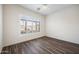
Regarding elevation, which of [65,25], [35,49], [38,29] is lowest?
[35,49]

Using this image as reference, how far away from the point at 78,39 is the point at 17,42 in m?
2.72

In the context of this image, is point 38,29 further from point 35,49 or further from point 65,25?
point 65,25

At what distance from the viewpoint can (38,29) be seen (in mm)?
2260

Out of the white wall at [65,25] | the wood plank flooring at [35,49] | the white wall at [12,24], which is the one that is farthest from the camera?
the white wall at [65,25]

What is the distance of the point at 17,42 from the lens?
7.11 feet

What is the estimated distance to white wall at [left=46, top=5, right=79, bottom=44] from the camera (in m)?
2.88

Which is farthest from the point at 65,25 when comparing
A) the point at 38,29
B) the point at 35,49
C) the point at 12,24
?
the point at 12,24

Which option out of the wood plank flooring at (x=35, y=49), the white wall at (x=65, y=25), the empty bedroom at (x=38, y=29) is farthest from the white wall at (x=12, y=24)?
the white wall at (x=65, y=25)

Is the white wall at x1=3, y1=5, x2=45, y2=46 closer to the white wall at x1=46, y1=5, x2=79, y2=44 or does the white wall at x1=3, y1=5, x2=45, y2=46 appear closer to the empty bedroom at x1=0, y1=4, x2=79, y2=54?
the empty bedroom at x1=0, y1=4, x2=79, y2=54

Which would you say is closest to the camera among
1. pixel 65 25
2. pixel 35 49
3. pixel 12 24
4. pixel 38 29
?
pixel 35 49

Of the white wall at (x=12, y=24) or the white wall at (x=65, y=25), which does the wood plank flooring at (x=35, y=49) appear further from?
the white wall at (x=65, y=25)

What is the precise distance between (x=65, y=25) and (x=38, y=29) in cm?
175

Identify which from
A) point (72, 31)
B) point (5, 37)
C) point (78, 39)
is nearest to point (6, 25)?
point (5, 37)

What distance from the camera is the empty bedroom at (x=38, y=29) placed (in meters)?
1.87
